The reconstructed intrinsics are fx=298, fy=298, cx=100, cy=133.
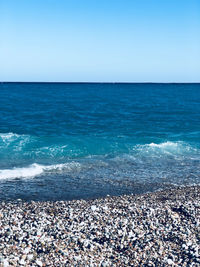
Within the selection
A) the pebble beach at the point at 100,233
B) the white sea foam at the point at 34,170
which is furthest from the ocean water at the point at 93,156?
the pebble beach at the point at 100,233

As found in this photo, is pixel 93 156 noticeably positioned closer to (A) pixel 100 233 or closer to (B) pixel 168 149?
(B) pixel 168 149

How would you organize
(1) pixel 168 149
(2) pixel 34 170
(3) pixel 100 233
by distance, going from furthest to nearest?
(1) pixel 168 149, (2) pixel 34 170, (3) pixel 100 233

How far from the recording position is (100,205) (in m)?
14.6

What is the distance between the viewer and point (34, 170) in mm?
21312

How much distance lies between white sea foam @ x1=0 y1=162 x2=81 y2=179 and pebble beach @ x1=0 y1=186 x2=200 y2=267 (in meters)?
4.67

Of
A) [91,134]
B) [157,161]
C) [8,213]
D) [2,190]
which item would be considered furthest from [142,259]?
[91,134]

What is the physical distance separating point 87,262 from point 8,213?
5.02 m

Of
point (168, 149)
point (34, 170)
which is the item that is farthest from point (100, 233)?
point (168, 149)

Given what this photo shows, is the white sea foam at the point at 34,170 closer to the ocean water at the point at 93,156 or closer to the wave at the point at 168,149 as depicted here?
the ocean water at the point at 93,156

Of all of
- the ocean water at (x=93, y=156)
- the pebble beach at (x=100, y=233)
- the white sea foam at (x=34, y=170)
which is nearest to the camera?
the pebble beach at (x=100, y=233)

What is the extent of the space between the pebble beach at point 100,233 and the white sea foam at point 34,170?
467 cm

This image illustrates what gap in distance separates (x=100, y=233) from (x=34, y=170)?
1055 centimetres

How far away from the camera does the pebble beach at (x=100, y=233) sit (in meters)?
10.5

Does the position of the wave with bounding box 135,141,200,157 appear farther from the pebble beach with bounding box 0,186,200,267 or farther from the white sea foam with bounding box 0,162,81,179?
the pebble beach with bounding box 0,186,200,267
